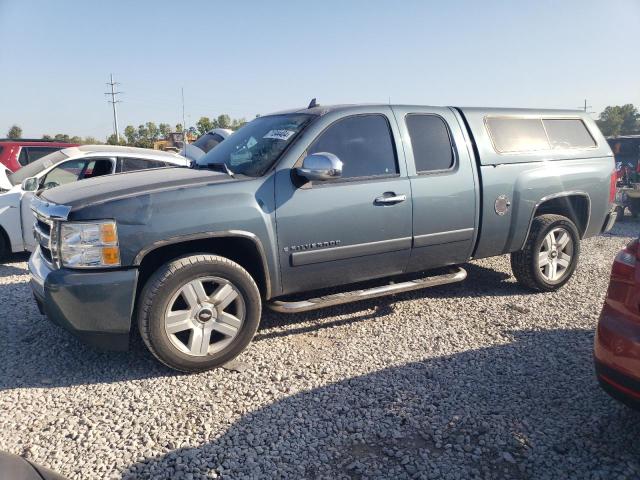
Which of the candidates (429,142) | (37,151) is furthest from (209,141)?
(429,142)

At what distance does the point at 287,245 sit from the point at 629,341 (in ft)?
7.25

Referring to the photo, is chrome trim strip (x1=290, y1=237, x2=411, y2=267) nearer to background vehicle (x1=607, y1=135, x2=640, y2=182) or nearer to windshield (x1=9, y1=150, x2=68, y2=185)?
windshield (x1=9, y1=150, x2=68, y2=185)

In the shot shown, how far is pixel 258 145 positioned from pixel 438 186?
158 centimetres

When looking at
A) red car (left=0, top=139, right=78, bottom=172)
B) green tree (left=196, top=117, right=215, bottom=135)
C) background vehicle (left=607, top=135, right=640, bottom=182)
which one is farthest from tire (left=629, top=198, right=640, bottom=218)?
green tree (left=196, top=117, right=215, bottom=135)

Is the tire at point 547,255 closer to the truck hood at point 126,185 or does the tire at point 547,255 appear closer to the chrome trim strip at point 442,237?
the chrome trim strip at point 442,237

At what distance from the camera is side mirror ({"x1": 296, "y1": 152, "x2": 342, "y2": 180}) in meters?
3.54

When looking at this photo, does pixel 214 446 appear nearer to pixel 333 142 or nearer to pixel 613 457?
pixel 613 457

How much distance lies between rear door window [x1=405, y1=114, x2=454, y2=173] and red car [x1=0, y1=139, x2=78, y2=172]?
248 inches

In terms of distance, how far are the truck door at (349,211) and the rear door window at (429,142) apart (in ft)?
0.64

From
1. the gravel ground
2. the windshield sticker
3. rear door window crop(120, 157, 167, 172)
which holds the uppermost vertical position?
the windshield sticker

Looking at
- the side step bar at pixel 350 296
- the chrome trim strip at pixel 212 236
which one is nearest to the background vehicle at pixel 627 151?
the side step bar at pixel 350 296

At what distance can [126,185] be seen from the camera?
3.55 metres

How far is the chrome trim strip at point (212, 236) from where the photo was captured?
10.6ft

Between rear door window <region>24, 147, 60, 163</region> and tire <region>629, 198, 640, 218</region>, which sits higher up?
rear door window <region>24, 147, 60, 163</region>
